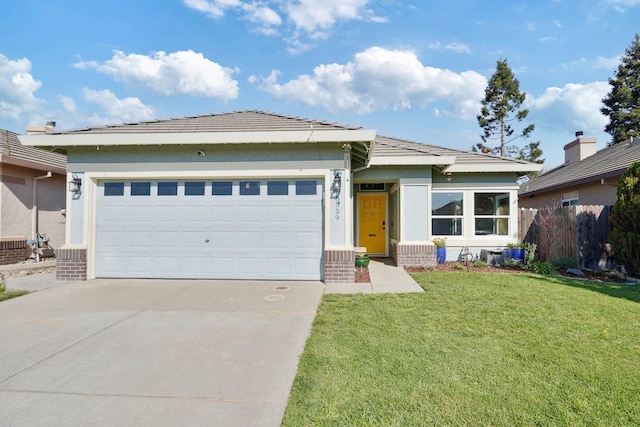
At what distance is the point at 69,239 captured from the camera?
8086 millimetres

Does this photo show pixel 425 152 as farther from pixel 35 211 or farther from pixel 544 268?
pixel 35 211

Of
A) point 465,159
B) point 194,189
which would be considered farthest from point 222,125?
point 465,159

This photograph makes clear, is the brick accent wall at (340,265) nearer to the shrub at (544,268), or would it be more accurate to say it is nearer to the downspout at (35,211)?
the shrub at (544,268)

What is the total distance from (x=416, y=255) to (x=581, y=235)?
179 inches

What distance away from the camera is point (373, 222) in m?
12.5

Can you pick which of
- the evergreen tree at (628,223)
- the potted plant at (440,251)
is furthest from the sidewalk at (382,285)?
the evergreen tree at (628,223)

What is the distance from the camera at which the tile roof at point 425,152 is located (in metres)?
10.2

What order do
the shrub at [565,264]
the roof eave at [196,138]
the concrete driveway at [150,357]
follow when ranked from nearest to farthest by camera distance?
the concrete driveway at [150,357], the roof eave at [196,138], the shrub at [565,264]

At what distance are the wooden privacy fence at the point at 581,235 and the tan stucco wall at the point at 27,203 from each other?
15954 mm

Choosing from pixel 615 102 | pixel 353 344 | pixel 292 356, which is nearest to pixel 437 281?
pixel 353 344

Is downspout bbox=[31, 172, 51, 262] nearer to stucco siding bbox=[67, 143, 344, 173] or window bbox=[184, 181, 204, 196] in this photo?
stucco siding bbox=[67, 143, 344, 173]

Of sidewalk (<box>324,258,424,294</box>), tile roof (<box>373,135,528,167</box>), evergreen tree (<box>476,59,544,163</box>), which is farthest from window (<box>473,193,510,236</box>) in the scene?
evergreen tree (<box>476,59,544,163</box>)

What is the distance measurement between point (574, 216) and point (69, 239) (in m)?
13.4

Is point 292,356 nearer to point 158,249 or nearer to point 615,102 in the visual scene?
point 158,249
